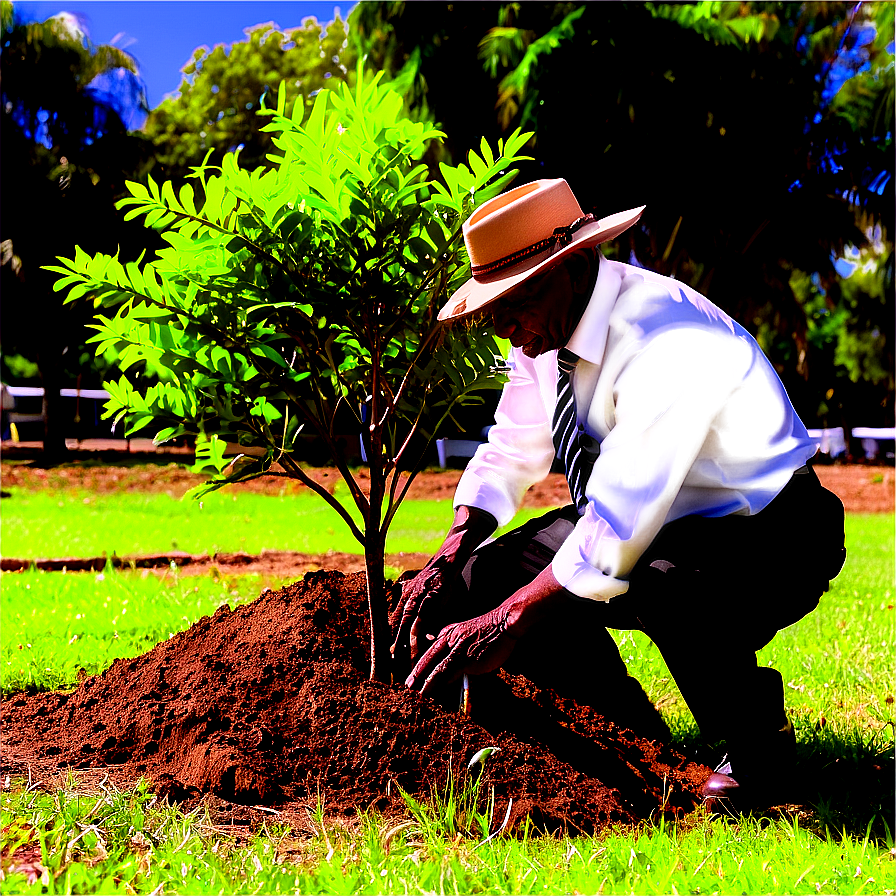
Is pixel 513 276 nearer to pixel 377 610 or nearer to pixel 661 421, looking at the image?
pixel 661 421

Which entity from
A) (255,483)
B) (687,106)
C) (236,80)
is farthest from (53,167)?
(687,106)

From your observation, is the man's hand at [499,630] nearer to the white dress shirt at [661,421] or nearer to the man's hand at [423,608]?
the white dress shirt at [661,421]

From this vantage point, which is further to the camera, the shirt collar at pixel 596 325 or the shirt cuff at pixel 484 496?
the shirt cuff at pixel 484 496

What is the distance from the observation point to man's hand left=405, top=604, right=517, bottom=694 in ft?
7.95

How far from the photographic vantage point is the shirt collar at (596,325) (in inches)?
98.5

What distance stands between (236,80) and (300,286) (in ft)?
81.6

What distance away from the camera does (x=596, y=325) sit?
8.20ft

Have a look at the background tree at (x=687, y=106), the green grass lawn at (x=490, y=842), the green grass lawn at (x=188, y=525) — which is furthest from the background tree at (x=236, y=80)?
the green grass lawn at (x=490, y=842)

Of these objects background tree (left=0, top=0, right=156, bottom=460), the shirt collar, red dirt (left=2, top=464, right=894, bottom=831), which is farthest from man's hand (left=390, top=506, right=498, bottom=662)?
background tree (left=0, top=0, right=156, bottom=460)

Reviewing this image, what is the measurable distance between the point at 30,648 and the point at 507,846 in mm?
2843

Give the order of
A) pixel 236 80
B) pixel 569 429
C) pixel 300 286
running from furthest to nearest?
pixel 236 80
pixel 569 429
pixel 300 286

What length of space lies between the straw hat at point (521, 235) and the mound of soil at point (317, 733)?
1271mm

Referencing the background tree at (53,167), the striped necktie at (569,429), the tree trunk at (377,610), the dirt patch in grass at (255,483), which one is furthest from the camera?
the background tree at (53,167)

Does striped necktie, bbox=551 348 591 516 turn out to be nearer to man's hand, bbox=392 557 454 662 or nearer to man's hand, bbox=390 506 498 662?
man's hand, bbox=390 506 498 662
